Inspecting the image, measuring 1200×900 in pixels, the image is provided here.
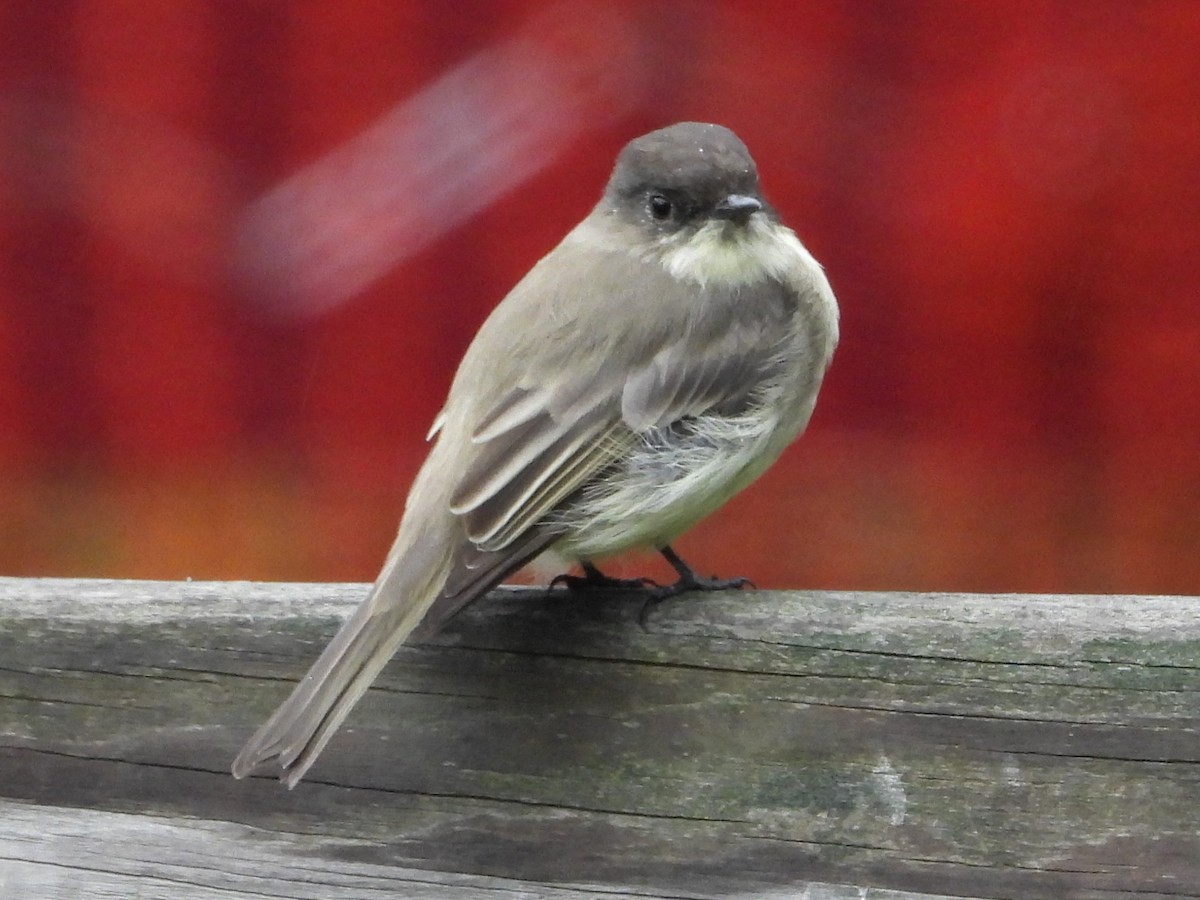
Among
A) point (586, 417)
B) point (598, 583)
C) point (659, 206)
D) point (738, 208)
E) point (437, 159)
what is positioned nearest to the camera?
point (598, 583)

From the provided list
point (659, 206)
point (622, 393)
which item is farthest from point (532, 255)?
point (622, 393)

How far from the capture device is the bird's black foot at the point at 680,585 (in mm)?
2729

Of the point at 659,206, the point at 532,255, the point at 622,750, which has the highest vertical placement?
the point at 659,206

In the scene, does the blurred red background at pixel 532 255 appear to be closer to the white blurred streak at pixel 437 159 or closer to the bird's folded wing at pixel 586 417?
the white blurred streak at pixel 437 159

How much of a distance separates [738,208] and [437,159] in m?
1.65

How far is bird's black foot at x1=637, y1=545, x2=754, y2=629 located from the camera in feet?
8.95

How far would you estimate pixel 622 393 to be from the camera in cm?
322

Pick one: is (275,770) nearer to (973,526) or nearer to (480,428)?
(480,428)

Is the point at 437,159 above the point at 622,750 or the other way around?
above

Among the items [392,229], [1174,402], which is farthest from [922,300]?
[392,229]

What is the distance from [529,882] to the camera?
2.52 m

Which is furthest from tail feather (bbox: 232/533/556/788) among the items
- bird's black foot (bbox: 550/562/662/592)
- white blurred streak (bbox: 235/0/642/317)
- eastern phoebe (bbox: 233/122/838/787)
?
white blurred streak (bbox: 235/0/642/317)

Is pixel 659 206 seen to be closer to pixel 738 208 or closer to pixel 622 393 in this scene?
pixel 738 208

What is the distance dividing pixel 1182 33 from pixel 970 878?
3.09 m
